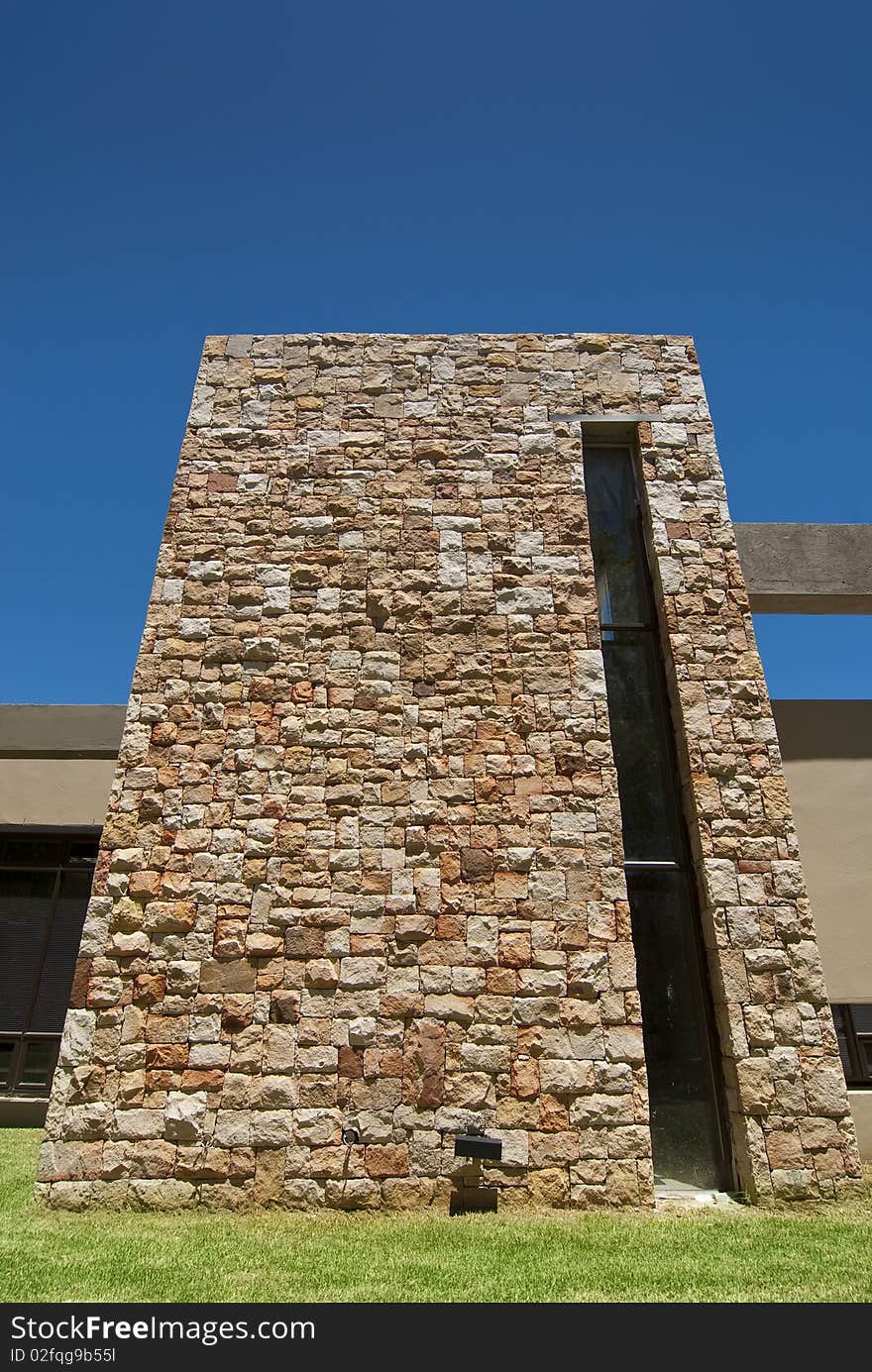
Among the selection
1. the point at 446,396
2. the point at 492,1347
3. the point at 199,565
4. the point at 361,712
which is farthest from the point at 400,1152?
the point at 446,396

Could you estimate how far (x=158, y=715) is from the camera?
6.07m

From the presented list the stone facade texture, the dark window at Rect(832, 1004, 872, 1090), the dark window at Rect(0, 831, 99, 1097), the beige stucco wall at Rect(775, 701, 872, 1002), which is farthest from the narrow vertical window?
the dark window at Rect(0, 831, 99, 1097)

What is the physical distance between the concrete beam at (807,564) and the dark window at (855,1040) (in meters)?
3.95

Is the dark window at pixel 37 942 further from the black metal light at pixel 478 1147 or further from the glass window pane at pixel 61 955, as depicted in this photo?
the black metal light at pixel 478 1147

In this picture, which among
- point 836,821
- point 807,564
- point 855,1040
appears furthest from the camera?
point 807,564

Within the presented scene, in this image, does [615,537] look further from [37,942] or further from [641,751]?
[37,942]

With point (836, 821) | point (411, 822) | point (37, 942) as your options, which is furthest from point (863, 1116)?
point (37, 942)

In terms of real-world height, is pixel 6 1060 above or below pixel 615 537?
below

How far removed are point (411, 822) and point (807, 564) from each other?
5.13 m

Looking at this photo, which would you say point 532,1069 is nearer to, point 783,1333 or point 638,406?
point 783,1333

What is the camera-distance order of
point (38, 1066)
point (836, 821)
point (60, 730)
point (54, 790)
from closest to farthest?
point (836, 821)
point (38, 1066)
point (60, 730)
point (54, 790)

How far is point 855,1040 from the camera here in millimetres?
6844

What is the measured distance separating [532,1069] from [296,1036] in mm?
1618

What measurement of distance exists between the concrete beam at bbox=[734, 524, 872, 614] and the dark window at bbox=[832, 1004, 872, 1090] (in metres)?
3.95
